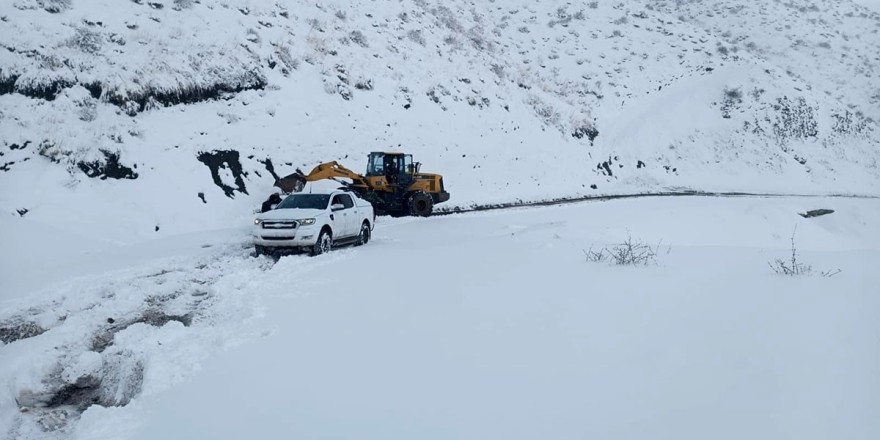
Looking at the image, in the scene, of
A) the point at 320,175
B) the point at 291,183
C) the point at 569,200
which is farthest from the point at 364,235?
the point at 569,200

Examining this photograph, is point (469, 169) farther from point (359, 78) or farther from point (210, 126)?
point (210, 126)

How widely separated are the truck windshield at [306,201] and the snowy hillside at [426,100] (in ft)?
11.3

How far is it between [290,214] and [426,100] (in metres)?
17.0

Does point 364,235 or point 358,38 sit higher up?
point 358,38

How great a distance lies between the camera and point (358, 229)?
1557 cm

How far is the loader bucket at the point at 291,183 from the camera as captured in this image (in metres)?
18.8

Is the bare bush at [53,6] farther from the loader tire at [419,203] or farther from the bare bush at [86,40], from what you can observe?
the loader tire at [419,203]

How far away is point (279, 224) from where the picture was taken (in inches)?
515

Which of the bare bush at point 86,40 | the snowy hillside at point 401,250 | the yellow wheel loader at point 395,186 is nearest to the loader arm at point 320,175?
the yellow wheel loader at point 395,186

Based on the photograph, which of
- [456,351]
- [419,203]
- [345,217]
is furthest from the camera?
[419,203]

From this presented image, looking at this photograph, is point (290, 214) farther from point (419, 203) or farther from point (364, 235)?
point (419, 203)

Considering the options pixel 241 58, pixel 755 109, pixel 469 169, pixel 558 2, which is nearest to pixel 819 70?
pixel 755 109

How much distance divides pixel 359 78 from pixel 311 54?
253 centimetres

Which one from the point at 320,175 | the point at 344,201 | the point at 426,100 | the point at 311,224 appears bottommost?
the point at 311,224
